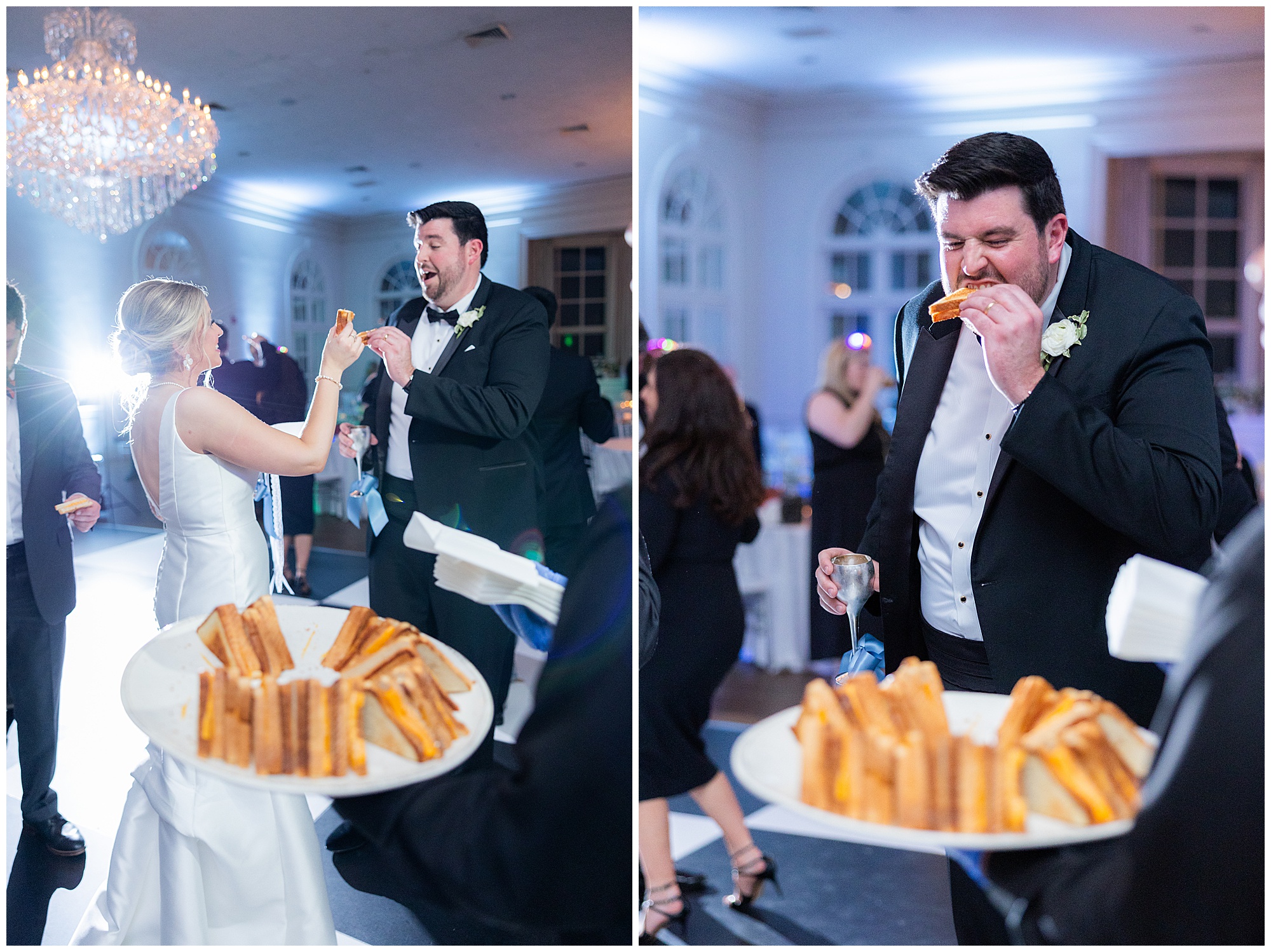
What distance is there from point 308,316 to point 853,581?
3.77 ft

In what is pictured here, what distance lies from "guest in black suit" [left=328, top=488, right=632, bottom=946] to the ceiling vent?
0.93 metres

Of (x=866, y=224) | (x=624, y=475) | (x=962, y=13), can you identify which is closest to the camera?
(x=624, y=475)

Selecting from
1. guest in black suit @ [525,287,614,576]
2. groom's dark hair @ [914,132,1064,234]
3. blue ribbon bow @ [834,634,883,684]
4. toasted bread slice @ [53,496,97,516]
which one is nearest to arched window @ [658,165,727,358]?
guest in black suit @ [525,287,614,576]

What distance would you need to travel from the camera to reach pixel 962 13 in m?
2.21

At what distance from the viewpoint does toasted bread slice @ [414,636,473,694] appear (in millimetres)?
1744

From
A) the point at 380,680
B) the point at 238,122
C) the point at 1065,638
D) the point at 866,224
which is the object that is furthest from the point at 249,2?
the point at 866,224

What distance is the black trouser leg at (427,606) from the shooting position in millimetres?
1863

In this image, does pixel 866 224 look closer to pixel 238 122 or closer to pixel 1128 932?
pixel 238 122

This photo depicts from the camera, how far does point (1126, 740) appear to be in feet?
4.51

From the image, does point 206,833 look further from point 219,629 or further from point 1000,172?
point 1000,172

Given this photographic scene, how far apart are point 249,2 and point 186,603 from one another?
1182 millimetres

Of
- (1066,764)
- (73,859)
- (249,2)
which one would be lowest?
(73,859)

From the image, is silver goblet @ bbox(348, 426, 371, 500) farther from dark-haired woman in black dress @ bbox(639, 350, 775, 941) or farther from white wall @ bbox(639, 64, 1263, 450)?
white wall @ bbox(639, 64, 1263, 450)

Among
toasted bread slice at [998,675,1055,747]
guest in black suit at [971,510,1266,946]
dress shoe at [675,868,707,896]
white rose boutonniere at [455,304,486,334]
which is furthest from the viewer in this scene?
dress shoe at [675,868,707,896]
